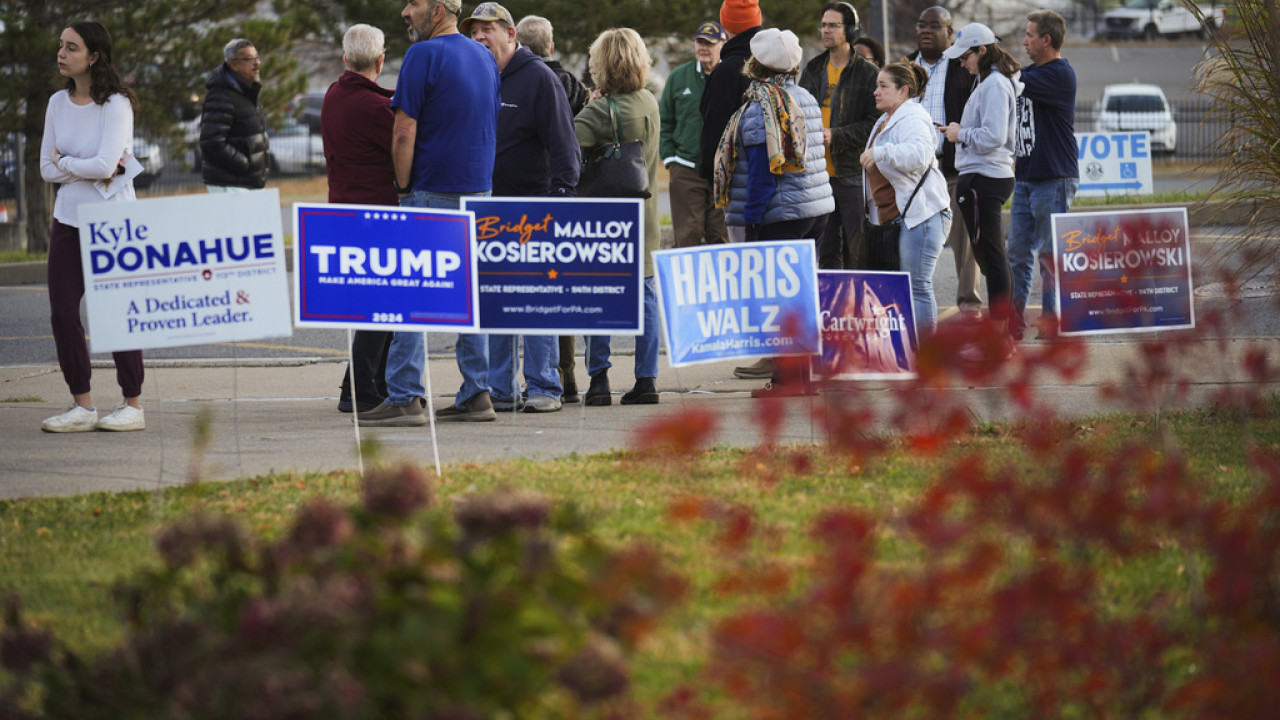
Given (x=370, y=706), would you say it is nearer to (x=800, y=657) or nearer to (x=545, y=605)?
(x=545, y=605)

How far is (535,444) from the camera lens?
727 cm

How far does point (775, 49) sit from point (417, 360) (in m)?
2.60

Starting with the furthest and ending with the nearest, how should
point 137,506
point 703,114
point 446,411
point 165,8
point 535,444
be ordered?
point 165,8, point 703,114, point 446,411, point 535,444, point 137,506

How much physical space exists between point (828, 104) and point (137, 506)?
18.1ft

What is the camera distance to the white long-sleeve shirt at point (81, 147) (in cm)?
740

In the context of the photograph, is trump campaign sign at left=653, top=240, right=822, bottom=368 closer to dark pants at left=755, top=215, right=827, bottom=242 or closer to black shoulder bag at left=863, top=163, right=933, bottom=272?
dark pants at left=755, top=215, right=827, bottom=242

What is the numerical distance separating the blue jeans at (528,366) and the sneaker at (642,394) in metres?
0.43

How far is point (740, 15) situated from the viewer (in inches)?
367

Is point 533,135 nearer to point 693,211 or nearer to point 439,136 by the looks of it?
point 439,136

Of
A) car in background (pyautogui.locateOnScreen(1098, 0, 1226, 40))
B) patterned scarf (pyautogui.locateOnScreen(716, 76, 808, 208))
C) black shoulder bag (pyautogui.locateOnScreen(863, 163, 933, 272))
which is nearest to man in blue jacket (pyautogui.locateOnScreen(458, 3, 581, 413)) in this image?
patterned scarf (pyautogui.locateOnScreen(716, 76, 808, 208))

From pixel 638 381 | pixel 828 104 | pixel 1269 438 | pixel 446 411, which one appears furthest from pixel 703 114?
pixel 1269 438

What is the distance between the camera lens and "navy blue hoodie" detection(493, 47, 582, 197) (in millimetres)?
8031

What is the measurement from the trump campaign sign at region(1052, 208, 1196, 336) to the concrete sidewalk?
276mm

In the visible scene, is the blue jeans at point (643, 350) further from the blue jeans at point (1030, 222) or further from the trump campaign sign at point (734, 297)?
the blue jeans at point (1030, 222)
